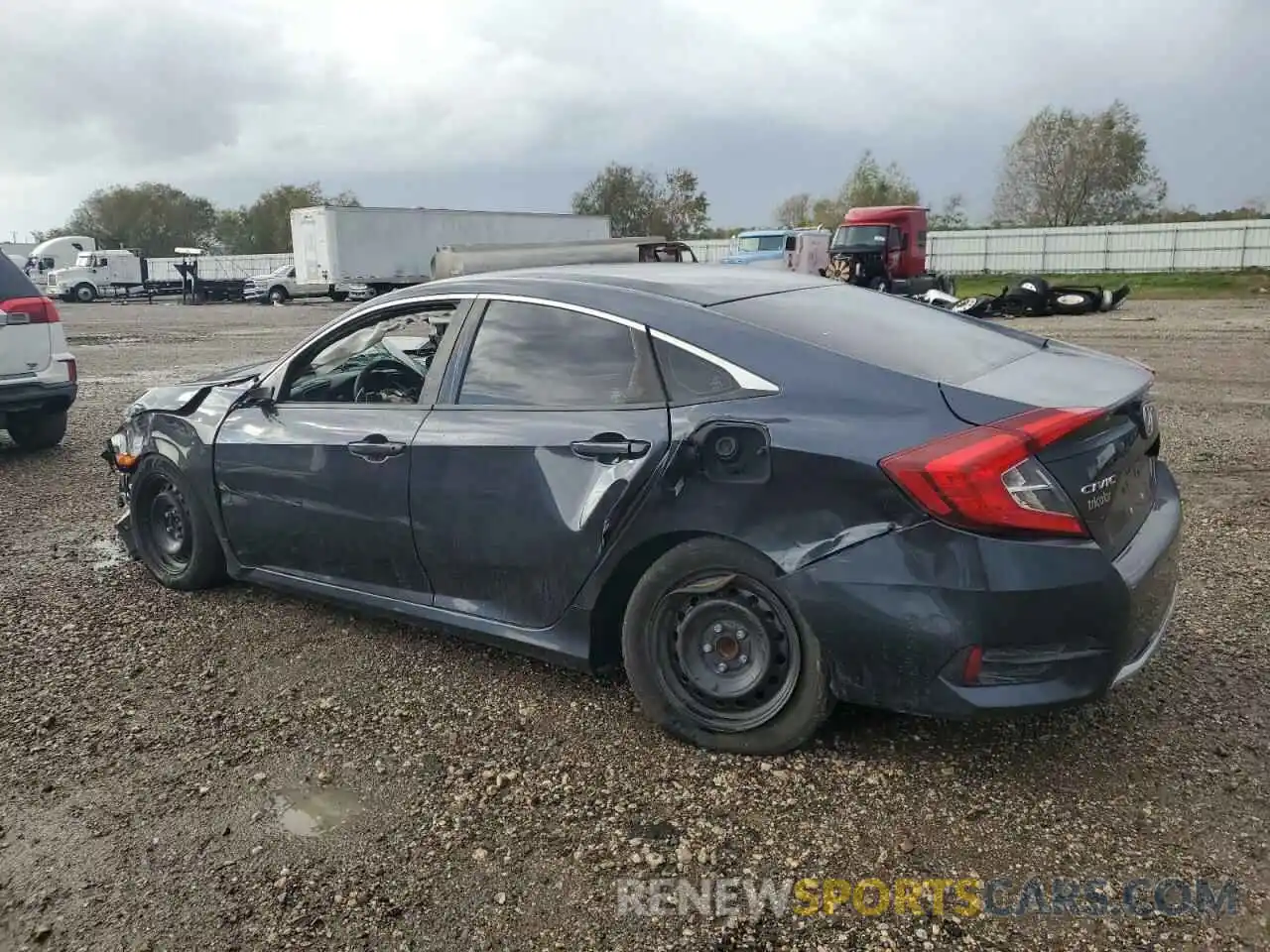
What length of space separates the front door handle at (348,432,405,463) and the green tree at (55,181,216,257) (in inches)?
3223

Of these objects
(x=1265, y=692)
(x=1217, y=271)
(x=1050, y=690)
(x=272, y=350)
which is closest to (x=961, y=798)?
(x=1050, y=690)

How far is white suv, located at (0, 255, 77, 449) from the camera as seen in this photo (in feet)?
26.8

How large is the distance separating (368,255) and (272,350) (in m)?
18.6

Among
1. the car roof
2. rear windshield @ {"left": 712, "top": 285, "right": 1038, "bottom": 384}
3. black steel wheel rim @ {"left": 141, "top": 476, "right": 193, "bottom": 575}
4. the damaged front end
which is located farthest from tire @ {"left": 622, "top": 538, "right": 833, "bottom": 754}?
the damaged front end

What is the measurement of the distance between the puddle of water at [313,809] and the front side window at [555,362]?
143 cm

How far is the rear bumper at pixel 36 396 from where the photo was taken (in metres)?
8.20

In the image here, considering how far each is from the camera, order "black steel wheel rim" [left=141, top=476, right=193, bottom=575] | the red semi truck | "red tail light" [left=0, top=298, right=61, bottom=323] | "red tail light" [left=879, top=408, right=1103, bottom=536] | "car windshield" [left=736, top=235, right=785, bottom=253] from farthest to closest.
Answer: "car windshield" [left=736, top=235, right=785, bottom=253]
the red semi truck
"red tail light" [left=0, top=298, right=61, bottom=323]
"black steel wheel rim" [left=141, top=476, right=193, bottom=575]
"red tail light" [left=879, top=408, right=1103, bottom=536]

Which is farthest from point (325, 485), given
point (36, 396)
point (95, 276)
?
point (95, 276)

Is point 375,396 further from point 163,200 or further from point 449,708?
point 163,200

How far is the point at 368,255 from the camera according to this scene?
37.1 metres

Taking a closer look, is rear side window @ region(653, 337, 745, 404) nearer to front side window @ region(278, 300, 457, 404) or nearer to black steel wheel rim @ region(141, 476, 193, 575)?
front side window @ region(278, 300, 457, 404)

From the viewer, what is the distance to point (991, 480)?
2795mm

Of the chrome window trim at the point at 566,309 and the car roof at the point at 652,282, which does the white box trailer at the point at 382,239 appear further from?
the car roof at the point at 652,282

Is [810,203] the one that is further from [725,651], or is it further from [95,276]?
[725,651]
